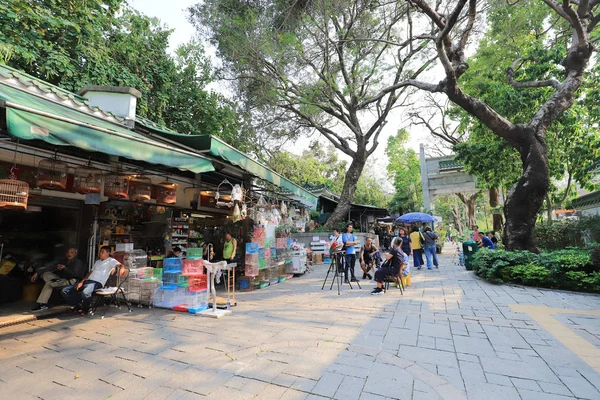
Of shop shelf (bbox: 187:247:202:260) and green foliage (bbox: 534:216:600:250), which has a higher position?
green foliage (bbox: 534:216:600:250)

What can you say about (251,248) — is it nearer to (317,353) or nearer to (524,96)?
(317,353)

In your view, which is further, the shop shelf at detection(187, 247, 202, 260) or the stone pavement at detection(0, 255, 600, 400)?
the shop shelf at detection(187, 247, 202, 260)

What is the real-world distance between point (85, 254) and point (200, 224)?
4.00m

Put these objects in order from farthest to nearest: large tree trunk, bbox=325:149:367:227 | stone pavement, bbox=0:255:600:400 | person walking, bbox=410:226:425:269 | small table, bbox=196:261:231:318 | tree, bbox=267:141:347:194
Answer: tree, bbox=267:141:347:194 → large tree trunk, bbox=325:149:367:227 → person walking, bbox=410:226:425:269 → small table, bbox=196:261:231:318 → stone pavement, bbox=0:255:600:400

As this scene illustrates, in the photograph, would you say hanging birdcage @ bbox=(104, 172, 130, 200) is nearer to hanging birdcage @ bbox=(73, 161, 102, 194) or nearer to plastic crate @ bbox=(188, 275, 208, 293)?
hanging birdcage @ bbox=(73, 161, 102, 194)

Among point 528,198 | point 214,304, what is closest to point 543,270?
point 528,198

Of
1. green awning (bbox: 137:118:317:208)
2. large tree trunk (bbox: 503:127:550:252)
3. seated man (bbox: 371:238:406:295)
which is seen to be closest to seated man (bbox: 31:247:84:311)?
green awning (bbox: 137:118:317:208)

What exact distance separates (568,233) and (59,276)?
15.6 metres

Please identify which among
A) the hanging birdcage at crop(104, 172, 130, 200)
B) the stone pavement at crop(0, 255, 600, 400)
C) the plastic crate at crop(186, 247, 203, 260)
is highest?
the hanging birdcage at crop(104, 172, 130, 200)

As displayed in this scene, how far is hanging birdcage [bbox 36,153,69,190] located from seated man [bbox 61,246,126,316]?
164cm

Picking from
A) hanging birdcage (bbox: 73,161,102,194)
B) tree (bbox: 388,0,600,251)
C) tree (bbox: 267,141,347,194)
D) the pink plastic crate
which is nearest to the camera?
hanging birdcage (bbox: 73,161,102,194)

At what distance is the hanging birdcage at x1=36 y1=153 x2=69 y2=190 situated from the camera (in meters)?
4.27

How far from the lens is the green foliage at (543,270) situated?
644cm

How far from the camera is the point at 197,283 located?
5445 millimetres
